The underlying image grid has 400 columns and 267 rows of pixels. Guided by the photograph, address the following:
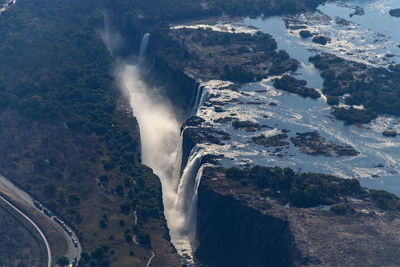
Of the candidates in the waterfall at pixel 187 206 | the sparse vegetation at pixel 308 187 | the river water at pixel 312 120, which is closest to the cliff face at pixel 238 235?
the waterfall at pixel 187 206

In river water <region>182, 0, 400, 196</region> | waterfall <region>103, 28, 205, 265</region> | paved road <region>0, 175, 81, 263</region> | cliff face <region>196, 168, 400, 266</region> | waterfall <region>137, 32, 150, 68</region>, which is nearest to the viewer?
cliff face <region>196, 168, 400, 266</region>

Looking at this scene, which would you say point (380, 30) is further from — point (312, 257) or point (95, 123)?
point (312, 257)

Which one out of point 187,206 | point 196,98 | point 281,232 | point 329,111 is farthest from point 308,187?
point 196,98

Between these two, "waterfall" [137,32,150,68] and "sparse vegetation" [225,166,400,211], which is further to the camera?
"waterfall" [137,32,150,68]

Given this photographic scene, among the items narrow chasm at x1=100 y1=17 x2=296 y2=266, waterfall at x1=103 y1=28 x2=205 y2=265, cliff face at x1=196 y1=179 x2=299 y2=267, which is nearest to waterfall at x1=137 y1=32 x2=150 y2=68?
waterfall at x1=103 y1=28 x2=205 y2=265

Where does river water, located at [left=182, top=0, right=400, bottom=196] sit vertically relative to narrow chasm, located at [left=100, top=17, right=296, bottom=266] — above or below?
above

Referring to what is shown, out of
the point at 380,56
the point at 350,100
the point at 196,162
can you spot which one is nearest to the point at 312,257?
the point at 196,162

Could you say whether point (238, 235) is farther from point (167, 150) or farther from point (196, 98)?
point (196, 98)

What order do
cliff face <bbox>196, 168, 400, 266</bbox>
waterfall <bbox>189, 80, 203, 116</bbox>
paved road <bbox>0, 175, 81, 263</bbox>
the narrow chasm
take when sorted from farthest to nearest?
waterfall <bbox>189, 80, 203, 116</bbox>, paved road <bbox>0, 175, 81, 263</bbox>, the narrow chasm, cliff face <bbox>196, 168, 400, 266</bbox>

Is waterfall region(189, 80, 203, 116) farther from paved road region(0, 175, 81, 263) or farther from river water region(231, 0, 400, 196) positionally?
paved road region(0, 175, 81, 263)
